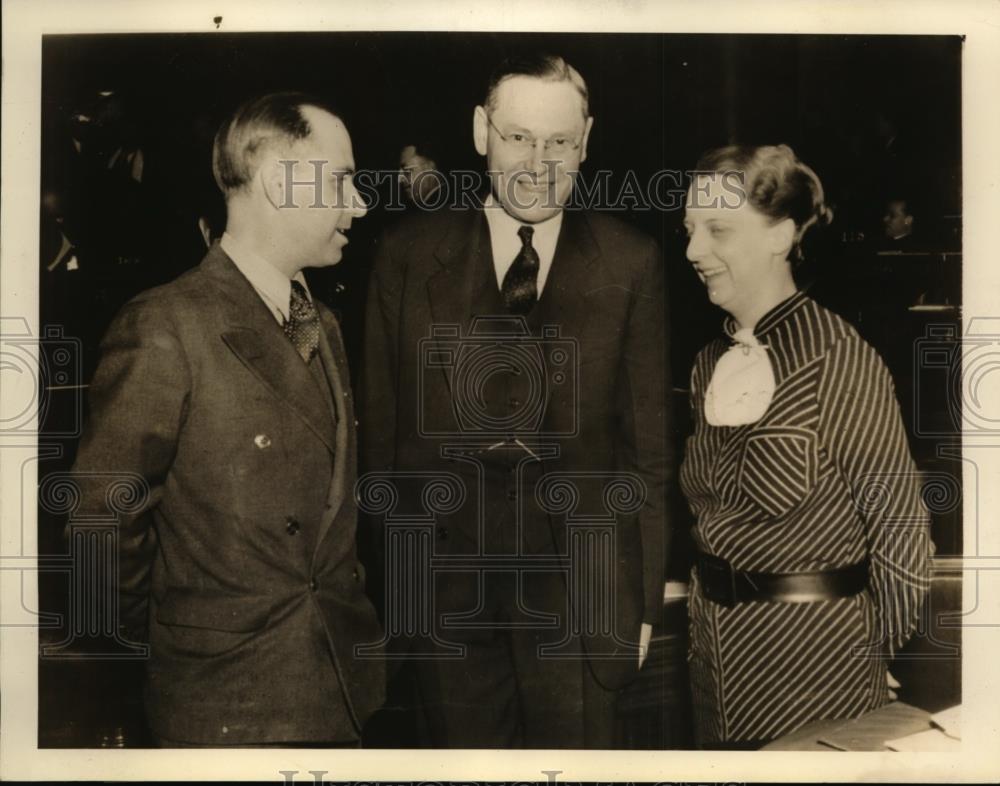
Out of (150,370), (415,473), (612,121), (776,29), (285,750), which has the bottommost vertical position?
(285,750)

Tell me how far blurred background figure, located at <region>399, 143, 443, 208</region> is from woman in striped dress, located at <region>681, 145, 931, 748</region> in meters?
0.59

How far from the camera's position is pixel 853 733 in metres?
2.29

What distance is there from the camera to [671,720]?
2295 mm

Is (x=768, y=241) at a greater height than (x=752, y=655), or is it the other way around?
(x=768, y=241)

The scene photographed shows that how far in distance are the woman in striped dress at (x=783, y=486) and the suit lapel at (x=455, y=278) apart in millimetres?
493

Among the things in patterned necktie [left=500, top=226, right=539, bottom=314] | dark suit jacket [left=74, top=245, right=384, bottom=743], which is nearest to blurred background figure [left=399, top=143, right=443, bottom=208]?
patterned necktie [left=500, top=226, right=539, bottom=314]

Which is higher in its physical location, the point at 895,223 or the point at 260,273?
the point at 895,223

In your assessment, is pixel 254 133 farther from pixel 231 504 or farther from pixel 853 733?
pixel 853 733

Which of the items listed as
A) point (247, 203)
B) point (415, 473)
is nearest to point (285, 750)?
point (415, 473)

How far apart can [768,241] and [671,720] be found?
113 cm

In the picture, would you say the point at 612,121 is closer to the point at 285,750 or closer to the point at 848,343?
the point at 848,343

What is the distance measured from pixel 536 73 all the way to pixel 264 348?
871 mm
